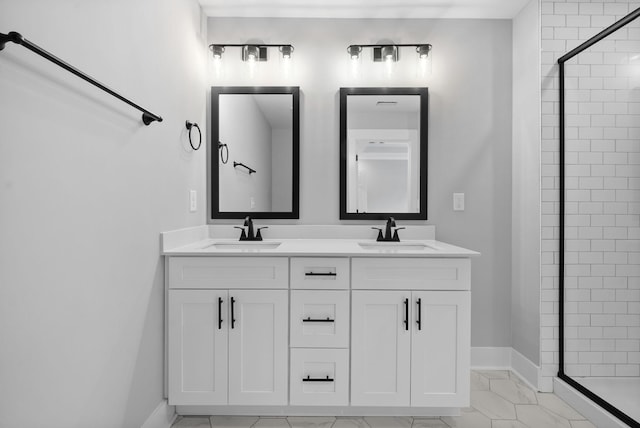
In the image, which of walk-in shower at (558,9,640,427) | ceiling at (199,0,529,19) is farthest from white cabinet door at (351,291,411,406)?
ceiling at (199,0,529,19)

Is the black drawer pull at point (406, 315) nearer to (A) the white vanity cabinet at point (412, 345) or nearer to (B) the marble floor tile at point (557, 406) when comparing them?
(A) the white vanity cabinet at point (412, 345)

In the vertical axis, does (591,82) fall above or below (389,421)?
above

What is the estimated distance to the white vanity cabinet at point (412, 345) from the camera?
1729 millimetres

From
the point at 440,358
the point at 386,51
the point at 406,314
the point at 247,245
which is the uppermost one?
the point at 386,51

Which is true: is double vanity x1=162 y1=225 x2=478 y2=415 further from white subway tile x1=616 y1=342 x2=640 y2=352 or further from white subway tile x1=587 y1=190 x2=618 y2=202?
white subway tile x1=616 y1=342 x2=640 y2=352

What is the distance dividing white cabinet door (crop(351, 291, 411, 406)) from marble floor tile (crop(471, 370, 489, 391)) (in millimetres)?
665

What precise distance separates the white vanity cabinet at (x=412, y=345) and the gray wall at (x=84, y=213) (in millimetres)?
967

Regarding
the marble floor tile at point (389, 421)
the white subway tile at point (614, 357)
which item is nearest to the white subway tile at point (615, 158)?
the white subway tile at point (614, 357)

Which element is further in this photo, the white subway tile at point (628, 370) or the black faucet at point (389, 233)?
the black faucet at point (389, 233)

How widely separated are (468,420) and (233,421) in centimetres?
118

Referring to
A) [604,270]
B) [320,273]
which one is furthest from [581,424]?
[320,273]

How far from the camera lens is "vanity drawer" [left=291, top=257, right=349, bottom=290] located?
175 centimetres

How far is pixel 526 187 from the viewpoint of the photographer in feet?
7.35

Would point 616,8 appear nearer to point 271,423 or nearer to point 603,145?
point 603,145
